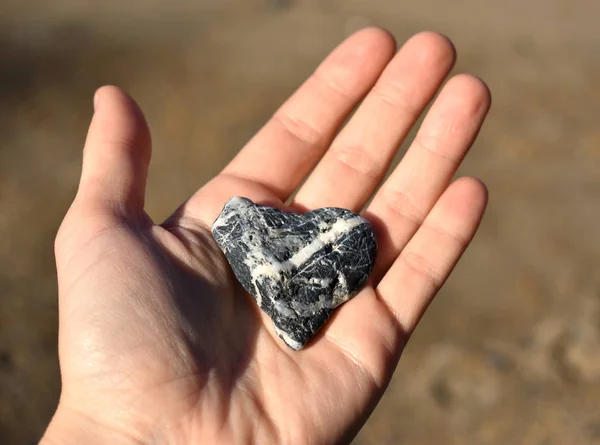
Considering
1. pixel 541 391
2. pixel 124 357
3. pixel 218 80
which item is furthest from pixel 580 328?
pixel 218 80

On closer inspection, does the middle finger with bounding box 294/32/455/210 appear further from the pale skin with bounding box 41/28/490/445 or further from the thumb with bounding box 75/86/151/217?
the thumb with bounding box 75/86/151/217

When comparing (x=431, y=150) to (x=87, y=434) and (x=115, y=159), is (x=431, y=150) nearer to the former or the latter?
(x=115, y=159)

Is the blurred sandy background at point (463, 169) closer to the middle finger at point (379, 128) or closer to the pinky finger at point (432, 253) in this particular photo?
the pinky finger at point (432, 253)

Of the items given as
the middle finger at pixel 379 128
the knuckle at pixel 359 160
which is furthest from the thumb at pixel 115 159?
the knuckle at pixel 359 160

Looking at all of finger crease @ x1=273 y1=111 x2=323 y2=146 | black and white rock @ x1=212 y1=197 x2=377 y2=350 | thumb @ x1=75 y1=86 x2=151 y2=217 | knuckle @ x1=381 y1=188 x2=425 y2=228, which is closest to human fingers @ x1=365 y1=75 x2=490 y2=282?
knuckle @ x1=381 y1=188 x2=425 y2=228

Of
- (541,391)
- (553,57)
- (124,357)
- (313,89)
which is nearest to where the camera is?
(124,357)

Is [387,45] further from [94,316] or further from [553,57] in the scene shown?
[553,57]
